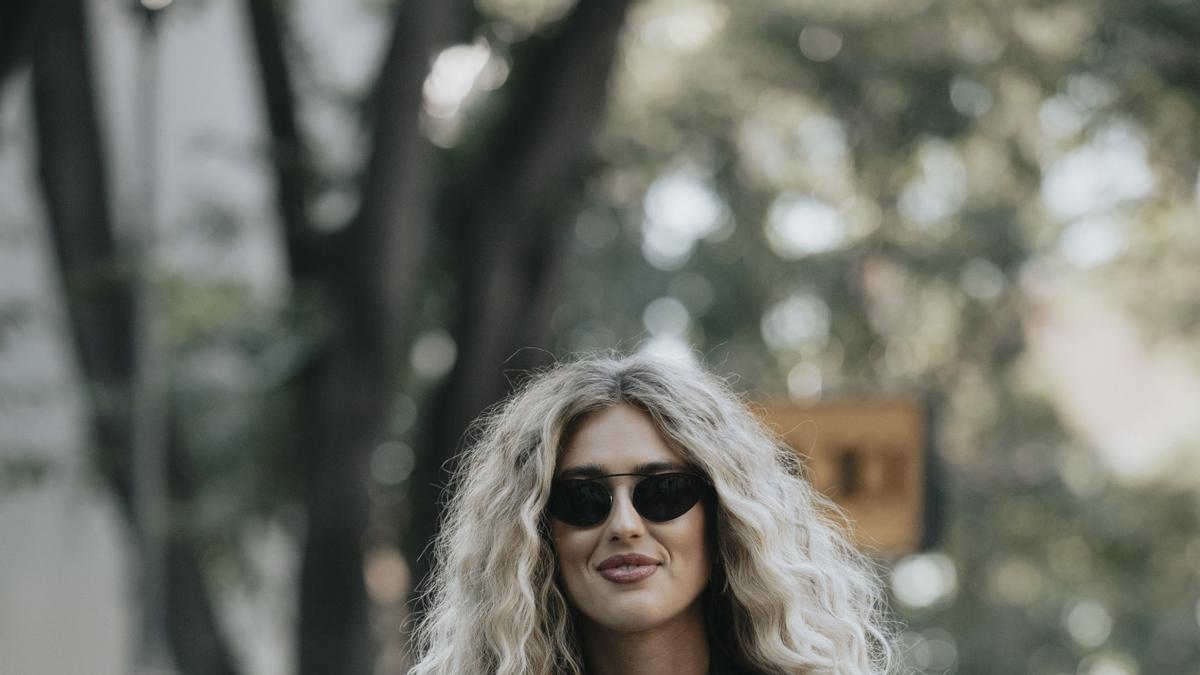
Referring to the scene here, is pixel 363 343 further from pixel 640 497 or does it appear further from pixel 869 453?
pixel 640 497

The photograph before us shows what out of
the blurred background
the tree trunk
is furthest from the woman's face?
the tree trunk

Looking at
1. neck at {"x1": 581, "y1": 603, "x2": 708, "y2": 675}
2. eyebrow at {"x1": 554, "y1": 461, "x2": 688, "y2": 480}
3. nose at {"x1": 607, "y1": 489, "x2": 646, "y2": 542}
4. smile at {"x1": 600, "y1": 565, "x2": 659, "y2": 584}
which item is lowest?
neck at {"x1": 581, "y1": 603, "x2": 708, "y2": 675}

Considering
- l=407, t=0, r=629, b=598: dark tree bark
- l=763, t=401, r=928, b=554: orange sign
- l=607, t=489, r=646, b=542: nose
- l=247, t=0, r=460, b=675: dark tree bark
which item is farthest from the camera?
l=407, t=0, r=629, b=598: dark tree bark

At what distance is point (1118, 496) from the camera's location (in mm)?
19250

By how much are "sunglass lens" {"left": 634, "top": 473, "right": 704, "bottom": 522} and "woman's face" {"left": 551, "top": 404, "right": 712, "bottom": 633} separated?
1 cm

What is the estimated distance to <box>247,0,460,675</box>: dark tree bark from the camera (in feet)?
29.1

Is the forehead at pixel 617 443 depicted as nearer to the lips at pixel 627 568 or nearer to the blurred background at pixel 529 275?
the lips at pixel 627 568

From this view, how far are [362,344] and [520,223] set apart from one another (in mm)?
991

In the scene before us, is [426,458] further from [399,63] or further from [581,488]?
[581,488]

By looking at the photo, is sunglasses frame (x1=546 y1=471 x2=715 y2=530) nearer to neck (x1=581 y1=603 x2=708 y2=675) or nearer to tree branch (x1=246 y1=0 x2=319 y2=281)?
neck (x1=581 y1=603 x2=708 y2=675)

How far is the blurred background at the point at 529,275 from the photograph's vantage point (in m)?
9.16

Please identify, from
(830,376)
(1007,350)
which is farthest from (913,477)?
(1007,350)

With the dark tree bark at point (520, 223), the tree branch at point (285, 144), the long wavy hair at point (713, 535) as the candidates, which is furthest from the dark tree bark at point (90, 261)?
the long wavy hair at point (713, 535)

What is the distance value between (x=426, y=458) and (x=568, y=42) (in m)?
2.14
